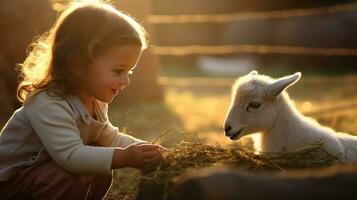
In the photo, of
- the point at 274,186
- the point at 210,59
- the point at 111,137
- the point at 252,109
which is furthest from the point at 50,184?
the point at 210,59

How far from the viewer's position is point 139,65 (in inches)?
428

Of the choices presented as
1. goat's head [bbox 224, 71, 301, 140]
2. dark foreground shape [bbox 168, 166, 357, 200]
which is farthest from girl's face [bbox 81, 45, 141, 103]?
goat's head [bbox 224, 71, 301, 140]

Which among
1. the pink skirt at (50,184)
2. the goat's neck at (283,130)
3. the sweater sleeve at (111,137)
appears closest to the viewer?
the pink skirt at (50,184)

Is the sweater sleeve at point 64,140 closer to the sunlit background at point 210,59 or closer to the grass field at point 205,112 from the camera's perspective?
the grass field at point 205,112

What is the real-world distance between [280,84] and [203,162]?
2120 mm

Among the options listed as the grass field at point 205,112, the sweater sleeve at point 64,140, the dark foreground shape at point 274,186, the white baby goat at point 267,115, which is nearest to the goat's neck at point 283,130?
the white baby goat at point 267,115

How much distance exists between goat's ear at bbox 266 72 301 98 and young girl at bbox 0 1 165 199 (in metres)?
1.80

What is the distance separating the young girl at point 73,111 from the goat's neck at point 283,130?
5.95 ft

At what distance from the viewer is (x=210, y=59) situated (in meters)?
19.6

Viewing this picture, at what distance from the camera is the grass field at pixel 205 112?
24.7ft

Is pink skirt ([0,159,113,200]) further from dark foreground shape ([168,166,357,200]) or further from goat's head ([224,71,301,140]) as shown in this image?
goat's head ([224,71,301,140])

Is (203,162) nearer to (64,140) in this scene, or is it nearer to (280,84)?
(64,140)

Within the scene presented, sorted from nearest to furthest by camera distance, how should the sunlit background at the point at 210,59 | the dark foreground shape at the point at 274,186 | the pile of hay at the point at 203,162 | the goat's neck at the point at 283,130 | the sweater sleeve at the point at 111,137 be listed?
the dark foreground shape at the point at 274,186
the pile of hay at the point at 203,162
the sweater sleeve at the point at 111,137
the goat's neck at the point at 283,130
the sunlit background at the point at 210,59

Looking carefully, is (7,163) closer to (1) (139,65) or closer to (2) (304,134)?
(2) (304,134)
